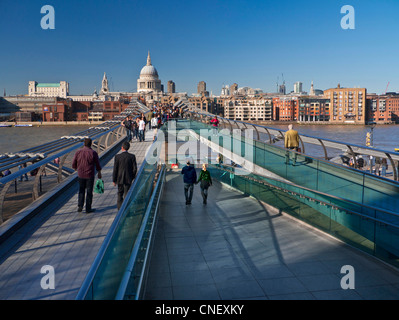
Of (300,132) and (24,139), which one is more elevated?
(300,132)

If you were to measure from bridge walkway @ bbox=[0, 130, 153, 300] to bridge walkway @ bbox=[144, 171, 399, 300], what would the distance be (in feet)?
2.40

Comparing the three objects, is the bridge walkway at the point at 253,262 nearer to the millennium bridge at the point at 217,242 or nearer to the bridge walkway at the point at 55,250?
the millennium bridge at the point at 217,242

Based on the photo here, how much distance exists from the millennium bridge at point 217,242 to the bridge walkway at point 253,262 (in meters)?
0.01

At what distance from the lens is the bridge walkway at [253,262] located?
3.54 m

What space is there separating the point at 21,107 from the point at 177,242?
9976 cm

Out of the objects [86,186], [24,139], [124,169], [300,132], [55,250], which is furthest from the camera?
[300,132]

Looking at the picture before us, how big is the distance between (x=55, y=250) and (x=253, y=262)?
2054mm

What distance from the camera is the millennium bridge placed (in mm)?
2730

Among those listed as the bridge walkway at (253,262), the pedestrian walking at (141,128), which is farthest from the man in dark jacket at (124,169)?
the pedestrian walking at (141,128)

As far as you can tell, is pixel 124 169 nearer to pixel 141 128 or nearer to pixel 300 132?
pixel 141 128

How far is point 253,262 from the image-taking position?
14.0 ft

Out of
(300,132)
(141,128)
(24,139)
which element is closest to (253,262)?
(141,128)

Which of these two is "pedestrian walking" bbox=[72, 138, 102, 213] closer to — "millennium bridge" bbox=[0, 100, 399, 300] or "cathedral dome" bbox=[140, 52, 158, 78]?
"millennium bridge" bbox=[0, 100, 399, 300]

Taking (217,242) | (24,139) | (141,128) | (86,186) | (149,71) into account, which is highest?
(149,71)
